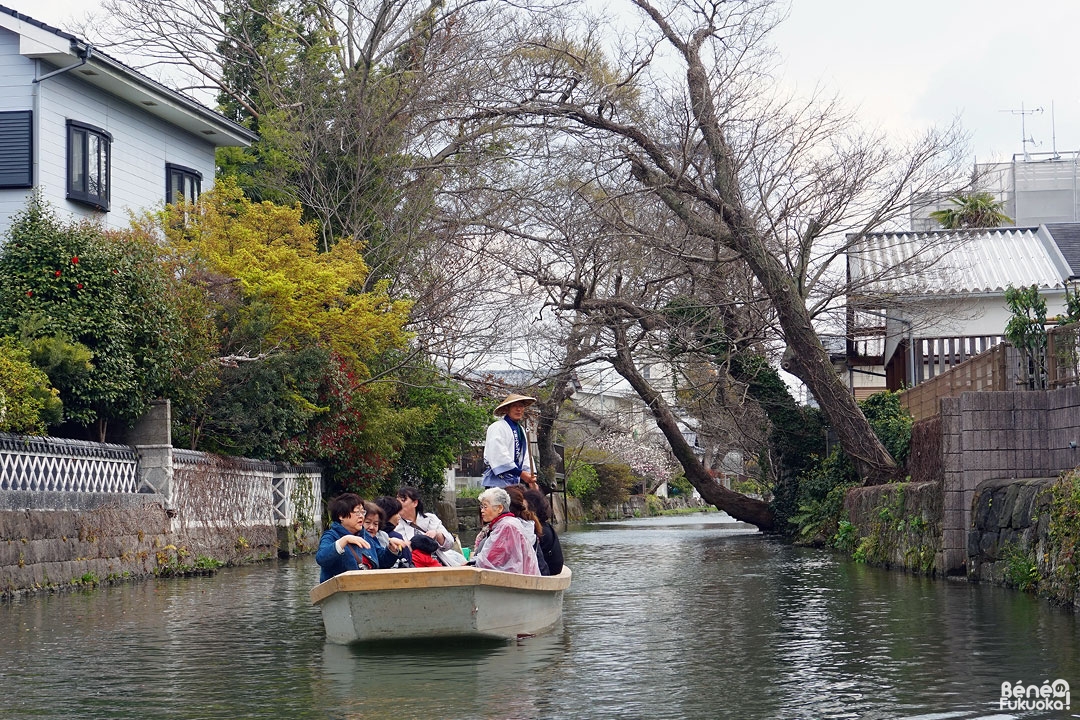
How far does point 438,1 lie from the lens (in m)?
31.8

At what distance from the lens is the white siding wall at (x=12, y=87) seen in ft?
83.2

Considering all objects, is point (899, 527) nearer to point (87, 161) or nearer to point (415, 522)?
point (415, 522)

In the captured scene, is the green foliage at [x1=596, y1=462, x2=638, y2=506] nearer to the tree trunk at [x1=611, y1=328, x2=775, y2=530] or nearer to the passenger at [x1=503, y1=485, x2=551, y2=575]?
the tree trunk at [x1=611, y1=328, x2=775, y2=530]

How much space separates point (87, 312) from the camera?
62.5 feet

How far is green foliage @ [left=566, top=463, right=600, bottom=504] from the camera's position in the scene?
58938 millimetres

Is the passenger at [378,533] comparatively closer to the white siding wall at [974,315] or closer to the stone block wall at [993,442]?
the stone block wall at [993,442]

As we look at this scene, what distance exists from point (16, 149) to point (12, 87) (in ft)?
3.94

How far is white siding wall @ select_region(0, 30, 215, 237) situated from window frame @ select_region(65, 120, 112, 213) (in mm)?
127

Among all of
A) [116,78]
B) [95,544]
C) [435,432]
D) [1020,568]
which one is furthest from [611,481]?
[1020,568]

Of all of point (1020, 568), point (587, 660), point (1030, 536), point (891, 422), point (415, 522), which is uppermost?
point (891, 422)

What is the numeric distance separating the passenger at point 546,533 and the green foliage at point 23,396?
24.6ft

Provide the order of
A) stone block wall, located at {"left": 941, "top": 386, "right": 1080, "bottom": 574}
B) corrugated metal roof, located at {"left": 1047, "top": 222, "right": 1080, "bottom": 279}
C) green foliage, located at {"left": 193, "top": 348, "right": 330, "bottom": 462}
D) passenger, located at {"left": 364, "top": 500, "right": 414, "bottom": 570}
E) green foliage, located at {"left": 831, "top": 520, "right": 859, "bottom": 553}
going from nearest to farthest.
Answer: passenger, located at {"left": 364, "top": 500, "right": 414, "bottom": 570}, stone block wall, located at {"left": 941, "top": 386, "right": 1080, "bottom": 574}, green foliage, located at {"left": 193, "top": 348, "right": 330, "bottom": 462}, green foliage, located at {"left": 831, "top": 520, "right": 859, "bottom": 553}, corrugated metal roof, located at {"left": 1047, "top": 222, "right": 1080, "bottom": 279}

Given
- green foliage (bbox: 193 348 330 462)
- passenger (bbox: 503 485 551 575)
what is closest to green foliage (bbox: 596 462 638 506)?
green foliage (bbox: 193 348 330 462)

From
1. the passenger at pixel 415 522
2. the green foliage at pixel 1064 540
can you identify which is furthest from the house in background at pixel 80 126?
the green foliage at pixel 1064 540
